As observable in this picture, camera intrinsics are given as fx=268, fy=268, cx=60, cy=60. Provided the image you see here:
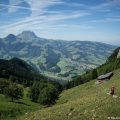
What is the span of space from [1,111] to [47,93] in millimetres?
34035

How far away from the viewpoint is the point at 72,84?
19838 centimetres

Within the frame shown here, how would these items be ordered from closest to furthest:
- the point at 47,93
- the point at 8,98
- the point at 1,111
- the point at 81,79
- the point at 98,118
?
the point at 98,118 → the point at 1,111 → the point at 47,93 → the point at 8,98 → the point at 81,79

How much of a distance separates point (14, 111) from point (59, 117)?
5163 cm

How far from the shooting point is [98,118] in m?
30.5

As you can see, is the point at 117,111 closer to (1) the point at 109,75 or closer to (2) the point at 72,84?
(1) the point at 109,75

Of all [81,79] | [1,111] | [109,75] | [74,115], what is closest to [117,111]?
[74,115]

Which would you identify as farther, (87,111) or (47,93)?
(47,93)

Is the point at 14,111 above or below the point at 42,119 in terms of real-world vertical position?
below

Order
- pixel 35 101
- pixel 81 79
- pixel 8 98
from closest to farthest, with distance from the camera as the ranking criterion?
pixel 8 98
pixel 35 101
pixel 81 79

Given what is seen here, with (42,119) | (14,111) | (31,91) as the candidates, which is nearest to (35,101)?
(31,91)

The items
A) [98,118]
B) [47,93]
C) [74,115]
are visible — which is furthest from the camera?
[47,93]

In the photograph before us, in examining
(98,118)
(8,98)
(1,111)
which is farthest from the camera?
(8,98)

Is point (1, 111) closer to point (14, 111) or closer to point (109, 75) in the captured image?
point (14, 111)

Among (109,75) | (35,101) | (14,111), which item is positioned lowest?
(35,101)
